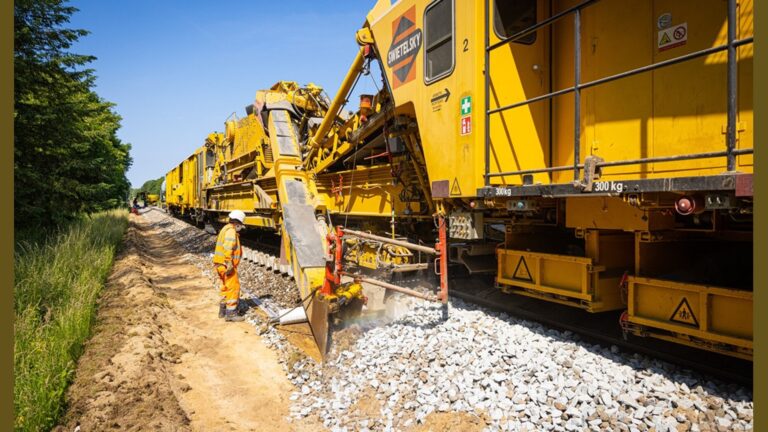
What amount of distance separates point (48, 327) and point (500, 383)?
4869 millimetres

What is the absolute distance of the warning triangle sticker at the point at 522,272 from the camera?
14.9ft

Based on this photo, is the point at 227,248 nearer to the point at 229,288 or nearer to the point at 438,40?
the point at 229,288

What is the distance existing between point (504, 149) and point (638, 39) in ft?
4.65

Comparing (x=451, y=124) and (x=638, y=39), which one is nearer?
(x=638, y=39)

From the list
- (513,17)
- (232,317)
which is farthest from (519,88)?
(232,317)

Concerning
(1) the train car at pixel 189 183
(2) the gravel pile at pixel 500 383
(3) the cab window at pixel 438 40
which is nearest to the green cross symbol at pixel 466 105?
(3) the cab window at pixel 438 40

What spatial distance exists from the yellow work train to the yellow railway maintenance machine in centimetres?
1

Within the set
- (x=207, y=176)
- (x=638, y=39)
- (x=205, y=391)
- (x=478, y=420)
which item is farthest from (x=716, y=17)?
(x=207, y=176)

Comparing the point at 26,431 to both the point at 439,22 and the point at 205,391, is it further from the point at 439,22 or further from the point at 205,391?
the point at 439,22

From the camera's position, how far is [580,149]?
13.2 ft

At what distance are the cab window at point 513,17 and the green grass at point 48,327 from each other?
5126 millimetres

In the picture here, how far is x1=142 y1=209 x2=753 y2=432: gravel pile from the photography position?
2.92m

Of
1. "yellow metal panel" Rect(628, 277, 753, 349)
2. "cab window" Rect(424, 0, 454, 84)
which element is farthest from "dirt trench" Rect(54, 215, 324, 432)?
"cab window" Rect(424, 0, 454, 84)

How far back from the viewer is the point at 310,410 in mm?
3869
